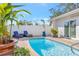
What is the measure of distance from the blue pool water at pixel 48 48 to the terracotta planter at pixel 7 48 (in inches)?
14.6

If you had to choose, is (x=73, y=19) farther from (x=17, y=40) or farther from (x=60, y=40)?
(x=17, y=40)

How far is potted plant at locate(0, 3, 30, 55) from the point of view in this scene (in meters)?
5.88

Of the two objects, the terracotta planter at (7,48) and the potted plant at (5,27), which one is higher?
the potted plant at (5,27)

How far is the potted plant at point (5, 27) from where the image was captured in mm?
5883

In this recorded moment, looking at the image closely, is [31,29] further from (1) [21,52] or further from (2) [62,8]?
(2) [62,8]

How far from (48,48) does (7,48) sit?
791 mm

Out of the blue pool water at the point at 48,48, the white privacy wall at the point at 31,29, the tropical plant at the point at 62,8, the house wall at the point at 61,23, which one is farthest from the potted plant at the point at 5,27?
the house wall at the point at 61,23

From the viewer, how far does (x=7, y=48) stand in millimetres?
5961

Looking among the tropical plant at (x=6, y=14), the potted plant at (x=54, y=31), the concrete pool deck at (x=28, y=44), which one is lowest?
the concrete pool deck at (x=28, y=44)

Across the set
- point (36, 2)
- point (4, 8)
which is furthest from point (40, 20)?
point (4, 8)

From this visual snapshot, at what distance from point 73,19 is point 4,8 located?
Result: 1343 millimetres

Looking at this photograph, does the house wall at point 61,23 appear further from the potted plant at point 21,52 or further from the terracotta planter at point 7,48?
the terracotta planter at point 7,48

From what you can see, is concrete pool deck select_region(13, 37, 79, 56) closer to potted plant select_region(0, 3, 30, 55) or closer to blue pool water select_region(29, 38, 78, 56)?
blue pool water select_region(29, 38, 78, 56)

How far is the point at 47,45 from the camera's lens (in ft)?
19.6
